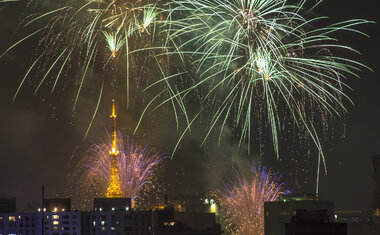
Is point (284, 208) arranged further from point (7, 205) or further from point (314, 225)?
point (314, 225)

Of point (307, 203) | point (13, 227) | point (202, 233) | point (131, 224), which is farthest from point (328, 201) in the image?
point (13, 227)

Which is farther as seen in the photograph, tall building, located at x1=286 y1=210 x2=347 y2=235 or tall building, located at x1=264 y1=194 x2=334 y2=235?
tall building, located at x1=264 y1=194 x2=334 y2=235

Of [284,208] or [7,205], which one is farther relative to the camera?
[284,208]

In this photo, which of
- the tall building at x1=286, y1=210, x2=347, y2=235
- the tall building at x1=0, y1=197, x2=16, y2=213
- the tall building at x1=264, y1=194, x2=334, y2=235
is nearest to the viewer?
the tall building at x1=286, y1=210, x2=347, y2=235

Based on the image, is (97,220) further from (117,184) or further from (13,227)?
(13,227)

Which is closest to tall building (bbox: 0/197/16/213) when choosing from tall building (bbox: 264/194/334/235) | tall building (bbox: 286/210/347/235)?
tall building (bbox: 264/194/334/235)

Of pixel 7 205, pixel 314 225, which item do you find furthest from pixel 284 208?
pixel 314 225

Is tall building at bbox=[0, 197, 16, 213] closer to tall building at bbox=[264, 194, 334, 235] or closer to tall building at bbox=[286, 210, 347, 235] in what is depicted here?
tall building at bbox=[264, 194, 334, 235]

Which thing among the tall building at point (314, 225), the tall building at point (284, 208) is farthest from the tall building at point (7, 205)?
the tall building at point (314, 225)

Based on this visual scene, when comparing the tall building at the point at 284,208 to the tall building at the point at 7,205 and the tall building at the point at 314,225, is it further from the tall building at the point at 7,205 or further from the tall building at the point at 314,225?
the tall building at the point at 314,225
